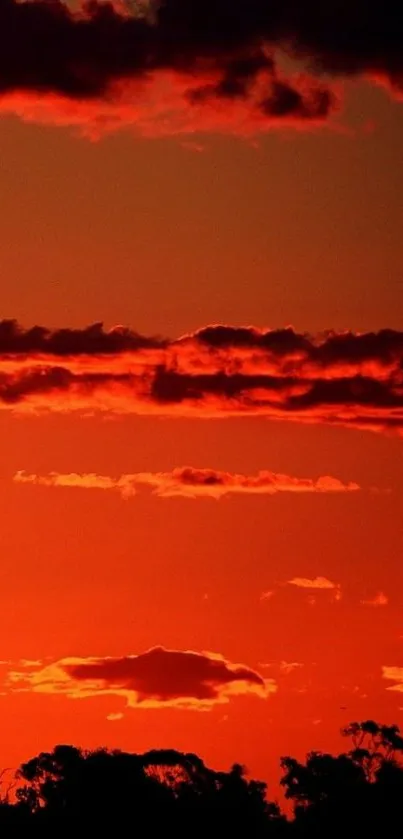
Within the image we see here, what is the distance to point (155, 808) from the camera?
16350 centimetres

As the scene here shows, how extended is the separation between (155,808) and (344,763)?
26.8 metres

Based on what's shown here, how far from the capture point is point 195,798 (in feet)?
552

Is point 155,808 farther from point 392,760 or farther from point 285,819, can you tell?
point 392,760

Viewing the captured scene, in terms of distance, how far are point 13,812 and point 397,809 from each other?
115 ft

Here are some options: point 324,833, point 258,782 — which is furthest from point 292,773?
point 324,833

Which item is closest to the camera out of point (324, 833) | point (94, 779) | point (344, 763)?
point (324, 833)

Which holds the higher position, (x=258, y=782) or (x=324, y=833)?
(x=258, y=782)

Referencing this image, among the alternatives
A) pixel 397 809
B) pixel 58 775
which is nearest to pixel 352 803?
pixel 397 809

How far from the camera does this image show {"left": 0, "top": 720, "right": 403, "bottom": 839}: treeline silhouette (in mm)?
157875

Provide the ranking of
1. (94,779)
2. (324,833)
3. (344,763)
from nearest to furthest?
(324,833), (94,779), (344,763)

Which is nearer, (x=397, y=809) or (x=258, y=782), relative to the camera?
(x=397, y=809)

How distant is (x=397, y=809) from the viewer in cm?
16062

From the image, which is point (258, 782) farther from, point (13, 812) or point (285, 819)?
point (13, 812)

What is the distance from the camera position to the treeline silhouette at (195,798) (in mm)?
157875
